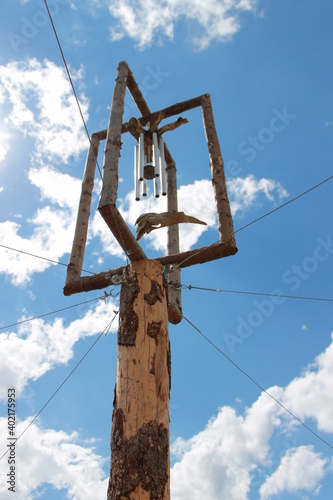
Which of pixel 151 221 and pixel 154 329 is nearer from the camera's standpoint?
pixel 154 329

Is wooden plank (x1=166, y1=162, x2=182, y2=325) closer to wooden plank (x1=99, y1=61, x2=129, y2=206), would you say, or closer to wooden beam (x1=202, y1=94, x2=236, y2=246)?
wooden beam (x1=202, y1=94, x2=236, y2=246)

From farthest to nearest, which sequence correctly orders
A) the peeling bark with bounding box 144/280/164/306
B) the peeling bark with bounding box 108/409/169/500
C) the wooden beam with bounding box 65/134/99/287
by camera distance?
1. the wooden beam with bounding box 65/134/99/287
2. the peeling bark with bounding box 144/280/164/306
3. the peeling bark with bounding box 108/409/169/500

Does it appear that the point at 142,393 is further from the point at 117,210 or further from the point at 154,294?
the point at 117,210

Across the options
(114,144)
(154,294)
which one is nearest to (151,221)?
(114,144)

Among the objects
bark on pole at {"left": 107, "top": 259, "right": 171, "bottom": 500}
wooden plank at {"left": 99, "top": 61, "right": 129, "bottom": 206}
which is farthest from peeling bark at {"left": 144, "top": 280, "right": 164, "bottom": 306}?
wooden plank at {"left": 99, "top": 61, "right": 129, "bottom": 206}

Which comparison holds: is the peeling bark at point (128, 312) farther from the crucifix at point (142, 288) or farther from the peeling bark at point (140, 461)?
the peeling bark at point (140, 461)

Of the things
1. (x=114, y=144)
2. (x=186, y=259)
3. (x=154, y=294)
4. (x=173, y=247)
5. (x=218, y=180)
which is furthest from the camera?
(x=173, y=247)

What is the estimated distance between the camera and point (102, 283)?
12.1 feet

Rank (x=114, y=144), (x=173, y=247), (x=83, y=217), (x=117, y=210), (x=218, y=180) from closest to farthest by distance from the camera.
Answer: (x=117, y=210)
(x=114, y=144)
(x=218, y=180)
(x=83, y=217)
(x=173, y=247)

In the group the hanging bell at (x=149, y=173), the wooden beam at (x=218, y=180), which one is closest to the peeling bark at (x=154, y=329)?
the wooden beam at (x=218, y=180)

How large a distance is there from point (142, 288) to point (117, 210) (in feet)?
2.29

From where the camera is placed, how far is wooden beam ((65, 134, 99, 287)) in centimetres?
414

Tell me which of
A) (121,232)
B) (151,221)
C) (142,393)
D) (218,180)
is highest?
(218,180)

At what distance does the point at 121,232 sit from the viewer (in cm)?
322
